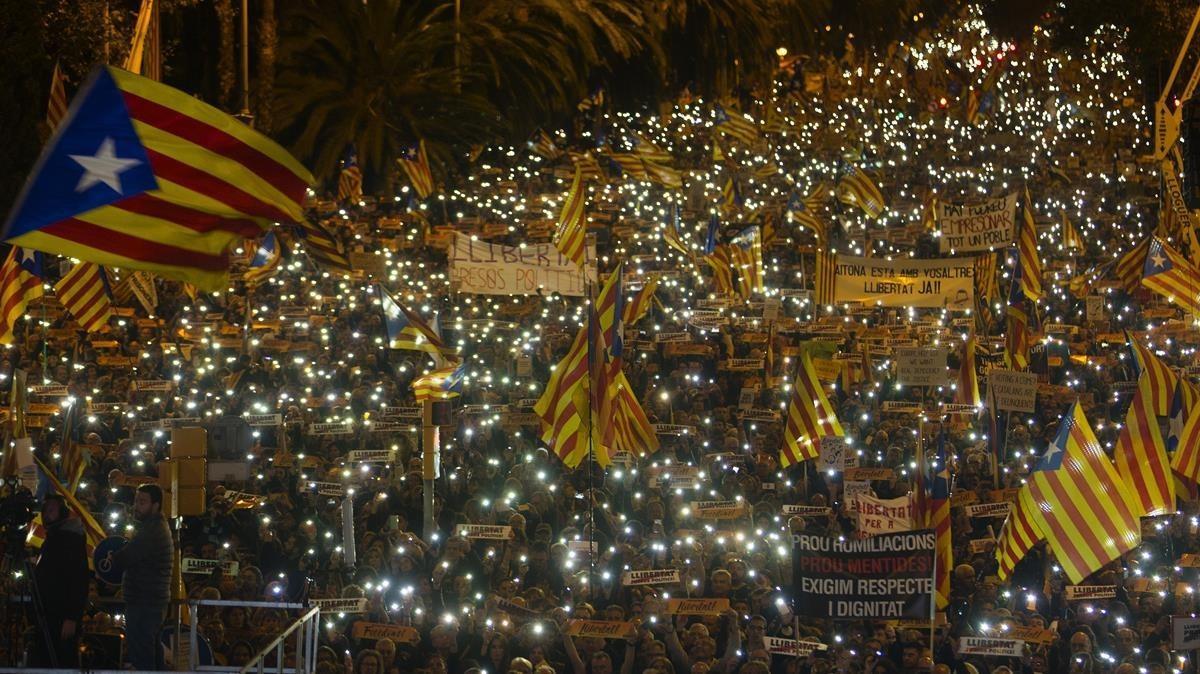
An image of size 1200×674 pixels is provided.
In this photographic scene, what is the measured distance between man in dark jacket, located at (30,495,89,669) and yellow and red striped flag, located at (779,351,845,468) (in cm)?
830

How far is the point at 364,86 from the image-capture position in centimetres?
3391

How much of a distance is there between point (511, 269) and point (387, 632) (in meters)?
10.1

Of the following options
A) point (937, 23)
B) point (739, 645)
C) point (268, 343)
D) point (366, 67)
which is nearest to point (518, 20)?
point (366, 67)

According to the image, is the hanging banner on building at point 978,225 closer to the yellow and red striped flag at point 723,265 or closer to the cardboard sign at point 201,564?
the yellow and red striped flag at point 723,265

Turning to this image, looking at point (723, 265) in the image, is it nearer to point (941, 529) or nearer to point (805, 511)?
point (805, 511)

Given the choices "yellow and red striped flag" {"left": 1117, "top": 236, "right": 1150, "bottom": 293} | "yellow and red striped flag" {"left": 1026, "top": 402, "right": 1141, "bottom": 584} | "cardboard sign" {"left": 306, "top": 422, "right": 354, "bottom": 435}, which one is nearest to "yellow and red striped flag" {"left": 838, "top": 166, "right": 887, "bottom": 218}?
"yellow and red striped flag" {"left": 1117, "top": 236, "right": 1150, "bottom": 293}

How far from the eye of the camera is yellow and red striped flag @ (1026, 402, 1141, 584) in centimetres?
1196

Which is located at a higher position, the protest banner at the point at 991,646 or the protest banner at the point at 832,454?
the protest banner at the point at 832,454

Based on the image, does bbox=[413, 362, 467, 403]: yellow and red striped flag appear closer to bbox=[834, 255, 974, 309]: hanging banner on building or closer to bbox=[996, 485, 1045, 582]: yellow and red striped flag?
bbox=[834, 255, 974, 309]: hanging banner on building

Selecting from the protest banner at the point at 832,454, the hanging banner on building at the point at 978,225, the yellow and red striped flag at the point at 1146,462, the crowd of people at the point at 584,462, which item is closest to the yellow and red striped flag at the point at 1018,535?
the crowd of people at the point at 584,462

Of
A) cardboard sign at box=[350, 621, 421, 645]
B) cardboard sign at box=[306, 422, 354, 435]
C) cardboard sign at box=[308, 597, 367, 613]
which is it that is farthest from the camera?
cardboard sign at box=[306, 422, 354, 435]

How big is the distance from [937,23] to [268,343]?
35.5 meters

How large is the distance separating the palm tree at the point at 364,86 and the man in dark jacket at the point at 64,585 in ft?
76.8

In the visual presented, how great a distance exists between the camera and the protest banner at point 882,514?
14398 mm
